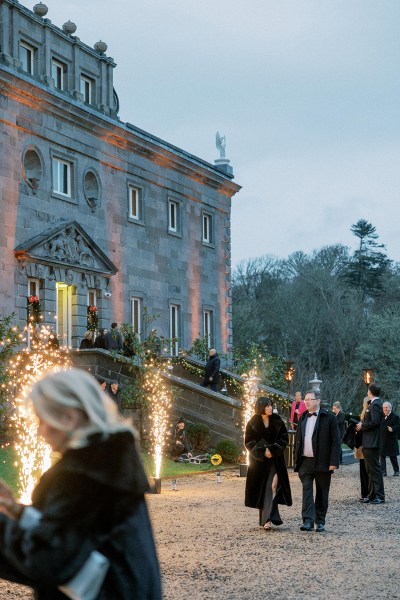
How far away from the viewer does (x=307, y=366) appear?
236ft

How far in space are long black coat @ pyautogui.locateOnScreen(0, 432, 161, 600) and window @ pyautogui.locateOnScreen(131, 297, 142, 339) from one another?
3337 cm

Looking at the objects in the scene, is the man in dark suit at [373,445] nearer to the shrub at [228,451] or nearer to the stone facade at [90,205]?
the shrub at [228,451]

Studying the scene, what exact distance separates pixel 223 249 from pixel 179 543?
31654 mm

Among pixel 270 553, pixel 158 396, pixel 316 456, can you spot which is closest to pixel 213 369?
pixel 158 396

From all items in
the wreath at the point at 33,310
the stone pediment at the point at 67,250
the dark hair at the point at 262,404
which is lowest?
the dark hair at the point at 262,404

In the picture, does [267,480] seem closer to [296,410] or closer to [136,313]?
[296,410]

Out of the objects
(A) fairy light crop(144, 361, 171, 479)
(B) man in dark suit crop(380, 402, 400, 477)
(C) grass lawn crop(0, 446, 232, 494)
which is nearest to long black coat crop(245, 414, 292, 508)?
(C) grass lawn crop(0, 446, 232, 494)

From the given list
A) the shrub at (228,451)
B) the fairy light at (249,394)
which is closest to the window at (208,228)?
the fairy light at (249,394)

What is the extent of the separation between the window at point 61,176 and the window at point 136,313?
17.1ft

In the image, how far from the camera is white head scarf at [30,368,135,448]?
155 inches

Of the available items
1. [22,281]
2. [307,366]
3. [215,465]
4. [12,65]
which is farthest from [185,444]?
[307,366]

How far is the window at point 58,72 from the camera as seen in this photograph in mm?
34281

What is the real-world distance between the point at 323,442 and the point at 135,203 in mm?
24417

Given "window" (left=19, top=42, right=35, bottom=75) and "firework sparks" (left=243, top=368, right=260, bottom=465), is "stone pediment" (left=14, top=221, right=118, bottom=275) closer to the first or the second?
"window" (left=19, top=42, right=35, bottom=75)
